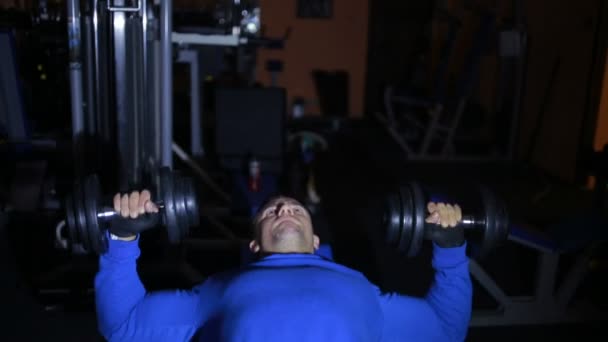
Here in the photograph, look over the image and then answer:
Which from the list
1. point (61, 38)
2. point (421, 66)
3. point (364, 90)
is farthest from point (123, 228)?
point (364, 90)

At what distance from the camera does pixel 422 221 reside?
4.38 feet

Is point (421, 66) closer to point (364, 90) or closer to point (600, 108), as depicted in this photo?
point (364, 90)

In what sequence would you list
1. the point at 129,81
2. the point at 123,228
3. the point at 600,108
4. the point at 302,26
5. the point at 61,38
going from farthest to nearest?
the point at 302,26
the point at 600,108
the point at 61,38
the point at 129,81
the point at 123,228

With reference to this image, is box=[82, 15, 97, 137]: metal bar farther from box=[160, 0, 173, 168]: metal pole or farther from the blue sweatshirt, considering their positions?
the blue sweatshirt

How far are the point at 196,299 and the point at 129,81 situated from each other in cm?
119

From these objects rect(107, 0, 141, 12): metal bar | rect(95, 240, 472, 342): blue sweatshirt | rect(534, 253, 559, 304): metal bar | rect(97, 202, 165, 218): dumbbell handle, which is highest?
rect(107, 0, 141, 12): metal bar

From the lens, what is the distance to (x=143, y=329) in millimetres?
1340

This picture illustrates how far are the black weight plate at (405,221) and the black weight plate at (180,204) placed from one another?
458 mm

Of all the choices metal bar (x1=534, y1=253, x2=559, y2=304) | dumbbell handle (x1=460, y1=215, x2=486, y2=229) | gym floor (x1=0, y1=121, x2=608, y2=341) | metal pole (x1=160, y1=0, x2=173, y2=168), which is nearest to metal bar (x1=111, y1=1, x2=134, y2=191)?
metal pole (x1=160, y1=0, x2=173, y2=168)

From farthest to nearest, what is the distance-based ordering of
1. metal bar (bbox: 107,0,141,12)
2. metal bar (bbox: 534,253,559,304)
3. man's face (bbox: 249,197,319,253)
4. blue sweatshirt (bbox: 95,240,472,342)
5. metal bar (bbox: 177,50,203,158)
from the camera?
metal bar (bbox: 177,50,203,158) < metal bar (bbox: 534,253,559,304) < metal bar (bbox: 107,0,141,12) < man's face (bbox: 249,197,319,253) < blue sweatshirt (bbox: 95,240,472,342)

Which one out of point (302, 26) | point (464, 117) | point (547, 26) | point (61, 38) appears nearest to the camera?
point (61, 38)

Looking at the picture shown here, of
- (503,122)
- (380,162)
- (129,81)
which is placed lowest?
(380,162)

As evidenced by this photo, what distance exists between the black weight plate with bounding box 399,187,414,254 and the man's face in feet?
0.72

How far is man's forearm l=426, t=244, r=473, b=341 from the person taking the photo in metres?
1.36
